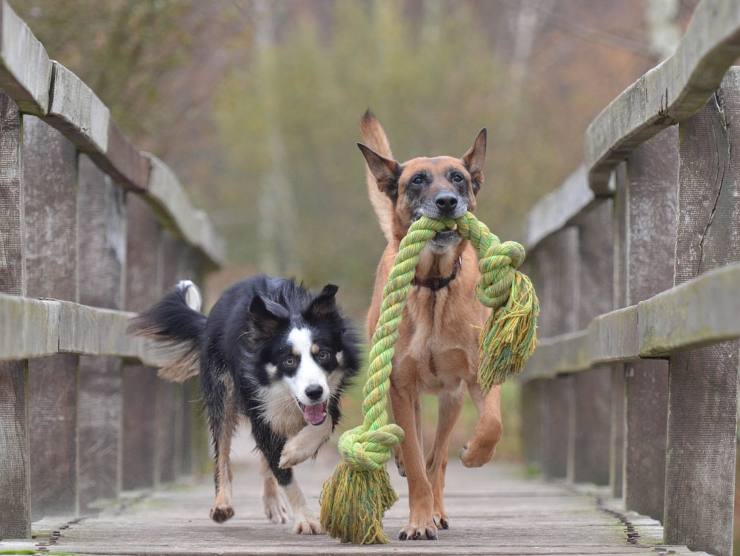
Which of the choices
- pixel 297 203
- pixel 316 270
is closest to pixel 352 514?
pixel 316 270

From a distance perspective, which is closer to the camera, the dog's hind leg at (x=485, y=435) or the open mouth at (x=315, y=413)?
the dog's hind leg at (x=485, y=435)

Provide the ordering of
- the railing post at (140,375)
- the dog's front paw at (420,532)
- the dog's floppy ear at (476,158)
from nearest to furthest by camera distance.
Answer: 1. the dog's front paw at (420,532)
2. the dog's floppy ear at (476,158)
3. the railing post at (140,375)

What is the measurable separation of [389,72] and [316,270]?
4599mm

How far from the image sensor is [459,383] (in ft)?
18.0

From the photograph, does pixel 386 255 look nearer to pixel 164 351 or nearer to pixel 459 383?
pixel 459 383

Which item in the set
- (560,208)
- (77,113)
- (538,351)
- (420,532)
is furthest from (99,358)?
(538,351)

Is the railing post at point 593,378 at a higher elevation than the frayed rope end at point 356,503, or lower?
higher

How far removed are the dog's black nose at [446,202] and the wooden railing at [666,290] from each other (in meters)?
0.73

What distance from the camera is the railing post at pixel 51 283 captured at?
17.9 feet

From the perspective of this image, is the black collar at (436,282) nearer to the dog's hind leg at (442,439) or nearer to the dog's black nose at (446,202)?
the dog's black nose at (446,202)

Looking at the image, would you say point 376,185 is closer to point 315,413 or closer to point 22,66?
Answer: point 315,413

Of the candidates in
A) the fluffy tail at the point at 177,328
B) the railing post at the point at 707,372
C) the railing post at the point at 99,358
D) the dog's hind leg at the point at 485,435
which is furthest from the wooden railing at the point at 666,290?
the railing post at the point at 99,358

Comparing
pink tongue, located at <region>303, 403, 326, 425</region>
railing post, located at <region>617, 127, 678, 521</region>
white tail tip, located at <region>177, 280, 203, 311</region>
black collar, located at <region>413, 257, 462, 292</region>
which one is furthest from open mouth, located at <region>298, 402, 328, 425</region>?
white tail tip, located at <region>177, 280, 203, 311</region>

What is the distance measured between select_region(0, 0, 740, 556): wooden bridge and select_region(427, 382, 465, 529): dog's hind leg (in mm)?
168
